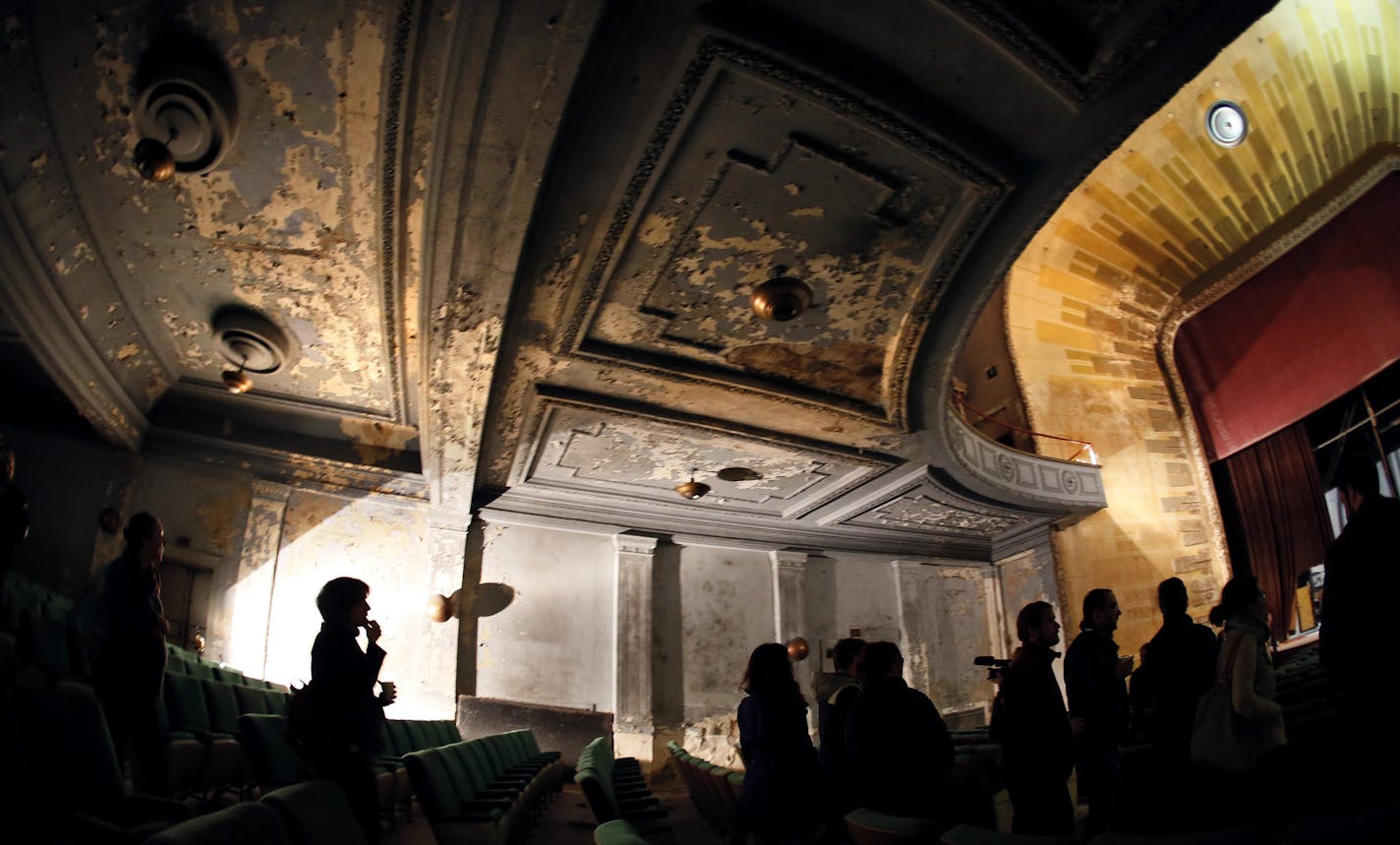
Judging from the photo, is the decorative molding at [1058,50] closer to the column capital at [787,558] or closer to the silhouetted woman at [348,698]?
the silhouetted woman at [348,698]

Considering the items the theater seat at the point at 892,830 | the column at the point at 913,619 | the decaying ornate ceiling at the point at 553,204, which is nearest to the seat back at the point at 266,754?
the theater seat at the point at 892,830

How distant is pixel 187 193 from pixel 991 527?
9471 mm

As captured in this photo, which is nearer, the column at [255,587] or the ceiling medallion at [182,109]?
the ceiling medallion at [182,109]

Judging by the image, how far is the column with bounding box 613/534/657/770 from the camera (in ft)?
26.2

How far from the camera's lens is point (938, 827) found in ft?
5.50

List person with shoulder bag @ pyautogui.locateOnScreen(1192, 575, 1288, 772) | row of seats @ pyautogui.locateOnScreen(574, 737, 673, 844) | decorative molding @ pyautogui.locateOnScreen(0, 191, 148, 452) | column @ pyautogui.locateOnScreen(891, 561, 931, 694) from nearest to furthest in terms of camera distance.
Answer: person with shoulder bag @ pyautogui.locateOnScreen(1192, 575, 1288, 772) → row of seats @ pyautogui.locateOnScreen(574, 737, 673, 844) → decorative molding @ pyautogui.locateOnScreen(0, 191, 148, 452) → column @ pyautogui.locateOnScreen(891, 561, 931, 694)

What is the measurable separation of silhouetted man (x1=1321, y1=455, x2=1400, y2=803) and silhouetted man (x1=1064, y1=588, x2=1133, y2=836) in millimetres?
1290

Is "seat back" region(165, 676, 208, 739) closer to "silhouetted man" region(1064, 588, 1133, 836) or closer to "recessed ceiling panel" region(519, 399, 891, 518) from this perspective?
"recessed ceiling panel" region(519, 399, 891, 518)

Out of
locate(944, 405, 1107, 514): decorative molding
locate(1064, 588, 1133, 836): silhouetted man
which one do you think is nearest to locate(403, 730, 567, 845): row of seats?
locate(1064, 588, 1133, 836): silhouetted man

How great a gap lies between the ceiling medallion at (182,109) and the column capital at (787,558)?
7503mm

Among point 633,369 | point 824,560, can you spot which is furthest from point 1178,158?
point 633,369

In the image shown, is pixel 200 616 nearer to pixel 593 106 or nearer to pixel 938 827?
pixel 593 106

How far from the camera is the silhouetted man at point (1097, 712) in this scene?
123 inches

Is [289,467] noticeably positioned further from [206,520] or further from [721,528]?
[721,528]
